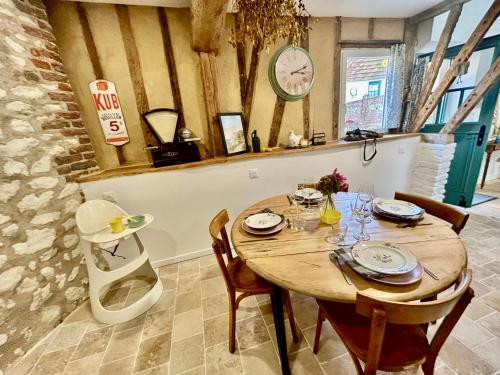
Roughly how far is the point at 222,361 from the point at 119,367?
657 mm

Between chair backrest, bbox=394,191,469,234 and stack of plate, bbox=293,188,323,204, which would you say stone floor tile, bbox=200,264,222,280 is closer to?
stack of plate, bbox=293,188,323,204

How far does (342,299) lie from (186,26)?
8.66 ft

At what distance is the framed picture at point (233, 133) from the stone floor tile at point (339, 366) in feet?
6.31

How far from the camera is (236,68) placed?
7.66 ft

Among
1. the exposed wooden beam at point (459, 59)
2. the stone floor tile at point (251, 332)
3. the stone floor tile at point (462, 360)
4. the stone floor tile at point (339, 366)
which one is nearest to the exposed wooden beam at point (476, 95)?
the exposed wooden beam at point (459, 59)

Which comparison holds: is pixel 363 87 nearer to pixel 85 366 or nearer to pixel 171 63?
pixel 171 63

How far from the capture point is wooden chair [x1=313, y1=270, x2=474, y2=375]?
2.15ft

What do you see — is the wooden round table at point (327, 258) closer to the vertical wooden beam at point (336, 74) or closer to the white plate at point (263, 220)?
the white plate at point (263, 220)

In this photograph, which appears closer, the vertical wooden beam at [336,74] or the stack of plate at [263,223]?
the stack of plate at [263,223]

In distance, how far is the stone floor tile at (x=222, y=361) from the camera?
4.06 ft

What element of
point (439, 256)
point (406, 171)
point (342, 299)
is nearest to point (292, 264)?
point (342, 299)

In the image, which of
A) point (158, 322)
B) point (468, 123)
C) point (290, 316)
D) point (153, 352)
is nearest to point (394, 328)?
point (290, 316)

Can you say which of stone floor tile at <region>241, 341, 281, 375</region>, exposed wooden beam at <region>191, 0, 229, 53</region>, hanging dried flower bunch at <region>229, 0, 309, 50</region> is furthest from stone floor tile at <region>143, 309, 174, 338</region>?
exposed wooden beam at <region>191, 0, 229, 53</region>

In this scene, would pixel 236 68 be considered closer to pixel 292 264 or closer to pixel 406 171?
pixel 292 264
